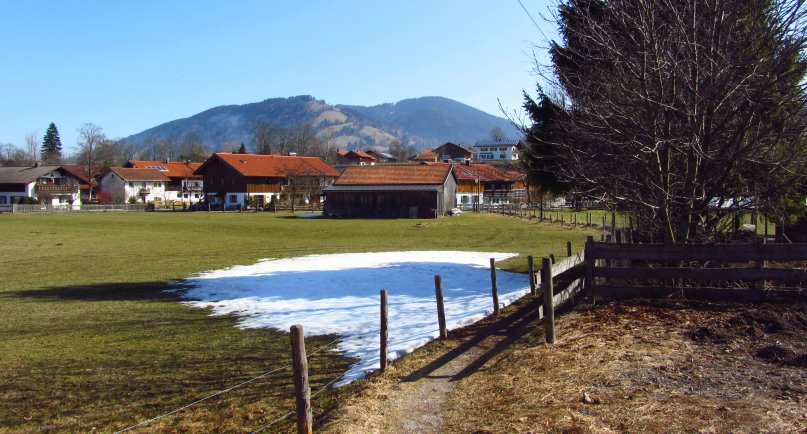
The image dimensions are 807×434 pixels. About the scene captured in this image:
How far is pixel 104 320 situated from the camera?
15.6m

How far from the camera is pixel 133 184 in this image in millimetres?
112188

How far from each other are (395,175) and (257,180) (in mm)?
28621

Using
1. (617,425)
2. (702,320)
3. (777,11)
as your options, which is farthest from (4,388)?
(777,11)

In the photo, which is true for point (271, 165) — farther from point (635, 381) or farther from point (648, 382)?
point (648, 382)

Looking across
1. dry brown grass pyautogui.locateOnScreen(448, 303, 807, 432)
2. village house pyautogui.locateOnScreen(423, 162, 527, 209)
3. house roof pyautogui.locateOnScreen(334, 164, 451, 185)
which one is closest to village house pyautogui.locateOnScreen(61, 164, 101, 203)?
house roof pyautogui.locateOnScreen(334, 164, 451, 185)

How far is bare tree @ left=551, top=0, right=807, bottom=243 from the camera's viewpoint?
11.9 m

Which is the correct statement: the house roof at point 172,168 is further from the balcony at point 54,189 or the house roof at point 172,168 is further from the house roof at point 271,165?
the house roof at point 271,165

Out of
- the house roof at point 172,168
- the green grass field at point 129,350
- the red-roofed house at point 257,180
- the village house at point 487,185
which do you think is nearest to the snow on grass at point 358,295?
the green grass field at point 129,350

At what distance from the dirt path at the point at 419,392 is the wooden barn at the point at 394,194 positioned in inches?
2168

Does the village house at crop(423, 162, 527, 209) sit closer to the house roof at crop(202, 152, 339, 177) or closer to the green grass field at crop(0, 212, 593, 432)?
the house roof at crop(202, 152, 339, 177)

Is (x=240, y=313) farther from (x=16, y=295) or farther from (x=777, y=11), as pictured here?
(x=777, y=11)

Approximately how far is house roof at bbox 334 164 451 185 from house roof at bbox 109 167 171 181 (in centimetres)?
5414

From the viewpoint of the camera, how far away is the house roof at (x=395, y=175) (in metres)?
69.5

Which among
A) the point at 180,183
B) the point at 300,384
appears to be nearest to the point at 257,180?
the point at 180,183
